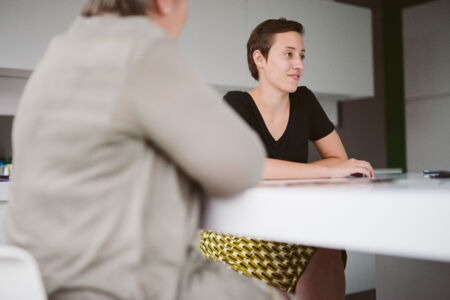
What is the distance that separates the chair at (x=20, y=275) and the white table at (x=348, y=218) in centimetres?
31

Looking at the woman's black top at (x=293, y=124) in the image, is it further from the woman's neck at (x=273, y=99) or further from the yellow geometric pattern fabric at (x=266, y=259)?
the yellow geometric pattern fabric at (x=266, y=259)

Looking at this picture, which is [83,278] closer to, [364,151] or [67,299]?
[67,299]

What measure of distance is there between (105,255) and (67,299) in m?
0.09

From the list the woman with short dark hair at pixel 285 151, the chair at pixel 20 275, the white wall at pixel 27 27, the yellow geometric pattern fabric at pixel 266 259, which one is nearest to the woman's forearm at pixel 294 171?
the woman with short dark hair at pixel 285 151

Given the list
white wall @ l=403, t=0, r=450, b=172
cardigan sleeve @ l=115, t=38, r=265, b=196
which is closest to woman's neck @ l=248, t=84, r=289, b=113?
cardigan sleeve @ l=115, t=38, r=265, b=196

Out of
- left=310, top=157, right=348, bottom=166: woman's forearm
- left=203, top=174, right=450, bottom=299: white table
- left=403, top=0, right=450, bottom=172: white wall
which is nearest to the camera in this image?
left=203, top=174, right=450, bottom=299: white table

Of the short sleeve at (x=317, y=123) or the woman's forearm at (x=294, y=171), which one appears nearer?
the woman's forearm at (x=294, y=171)

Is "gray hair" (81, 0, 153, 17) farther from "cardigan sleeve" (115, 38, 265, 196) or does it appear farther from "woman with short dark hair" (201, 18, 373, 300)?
"woman with short dark hair" (201, 18, 373, 300)

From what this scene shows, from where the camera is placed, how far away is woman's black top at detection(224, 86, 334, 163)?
5.83 ft

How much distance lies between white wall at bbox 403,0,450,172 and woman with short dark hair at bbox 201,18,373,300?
7.72 feet

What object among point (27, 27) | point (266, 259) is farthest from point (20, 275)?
point (27, 27)

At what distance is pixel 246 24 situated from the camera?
122 inches

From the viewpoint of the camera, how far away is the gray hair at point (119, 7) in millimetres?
689

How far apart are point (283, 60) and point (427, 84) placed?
8.26 ft
